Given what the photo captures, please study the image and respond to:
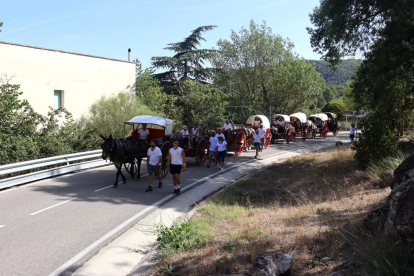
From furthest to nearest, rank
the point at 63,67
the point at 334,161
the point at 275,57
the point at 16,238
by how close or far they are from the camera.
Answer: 1. the point at 275,57
2. the point at 63,67
3. the point at 334,161
4. the point at 16,238

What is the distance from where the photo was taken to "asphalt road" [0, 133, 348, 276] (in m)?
5.84

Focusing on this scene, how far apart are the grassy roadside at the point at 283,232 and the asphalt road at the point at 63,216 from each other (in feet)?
5.48

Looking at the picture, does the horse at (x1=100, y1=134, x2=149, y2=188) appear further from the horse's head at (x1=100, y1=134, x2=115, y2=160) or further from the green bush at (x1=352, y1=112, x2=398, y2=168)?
the green bush at (x1=352, y1=112, x2=398, y2=168)

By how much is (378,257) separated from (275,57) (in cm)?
3650

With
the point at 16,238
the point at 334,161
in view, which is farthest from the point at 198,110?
the point at 16,238

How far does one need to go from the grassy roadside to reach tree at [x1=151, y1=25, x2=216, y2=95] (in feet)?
81.1

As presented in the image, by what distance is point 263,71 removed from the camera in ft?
130

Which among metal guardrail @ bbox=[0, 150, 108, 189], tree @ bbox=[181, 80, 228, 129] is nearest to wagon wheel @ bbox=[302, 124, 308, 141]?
tree @ bbox=[181, 80, 228, 129]

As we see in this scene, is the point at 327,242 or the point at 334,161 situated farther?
the point at 334,161

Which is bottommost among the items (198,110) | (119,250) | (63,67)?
(119,250)

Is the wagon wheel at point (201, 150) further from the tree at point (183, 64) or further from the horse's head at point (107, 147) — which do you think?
the tree at point (183, 64)

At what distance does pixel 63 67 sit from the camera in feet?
70.5

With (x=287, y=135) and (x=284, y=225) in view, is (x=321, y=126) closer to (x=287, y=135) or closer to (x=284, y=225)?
(x=287, y=135)

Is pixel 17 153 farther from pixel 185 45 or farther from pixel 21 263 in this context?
pixel 185 45
